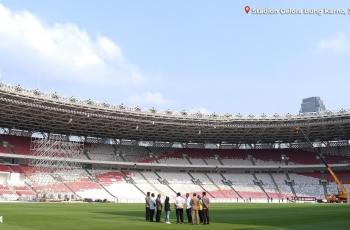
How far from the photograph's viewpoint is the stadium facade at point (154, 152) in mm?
68812

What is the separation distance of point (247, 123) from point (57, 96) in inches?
1311

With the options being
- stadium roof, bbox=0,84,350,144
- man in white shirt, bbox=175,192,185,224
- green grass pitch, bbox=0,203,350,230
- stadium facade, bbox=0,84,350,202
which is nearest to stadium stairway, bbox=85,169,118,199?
stadium facade, bbox=0,84,350,202

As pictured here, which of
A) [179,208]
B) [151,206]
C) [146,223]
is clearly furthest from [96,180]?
[146,223]

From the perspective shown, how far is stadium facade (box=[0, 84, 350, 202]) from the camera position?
226 feet

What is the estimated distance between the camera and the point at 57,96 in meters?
62.6

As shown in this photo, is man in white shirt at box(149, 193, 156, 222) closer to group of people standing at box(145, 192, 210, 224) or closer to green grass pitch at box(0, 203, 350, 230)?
group of people standing at box(145, 192, 210, 224)

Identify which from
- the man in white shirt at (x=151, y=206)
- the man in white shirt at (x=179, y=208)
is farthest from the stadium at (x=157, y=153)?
the man in white shirt at (x=179, y=208)

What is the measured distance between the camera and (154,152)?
91.2 m

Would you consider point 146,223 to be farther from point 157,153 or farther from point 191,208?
point 157,153

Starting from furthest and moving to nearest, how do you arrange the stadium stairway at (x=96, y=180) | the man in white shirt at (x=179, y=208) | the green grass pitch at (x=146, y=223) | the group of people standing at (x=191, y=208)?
the stadium stairway at (x=96, y=180), the man in white shirt at (x=179, y=208), the group of people standing at (x=191, y=208), the green grass pitch at (x=146, y=223)

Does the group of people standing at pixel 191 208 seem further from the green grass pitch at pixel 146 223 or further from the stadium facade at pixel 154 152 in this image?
the stadium facade at pixel 154 152

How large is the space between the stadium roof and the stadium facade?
6.5 inches

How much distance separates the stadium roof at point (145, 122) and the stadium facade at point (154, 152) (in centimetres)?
16

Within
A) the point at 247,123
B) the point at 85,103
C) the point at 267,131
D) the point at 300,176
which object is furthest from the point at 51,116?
the point at 300,176
